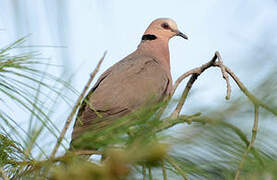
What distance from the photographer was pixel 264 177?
1.19 m

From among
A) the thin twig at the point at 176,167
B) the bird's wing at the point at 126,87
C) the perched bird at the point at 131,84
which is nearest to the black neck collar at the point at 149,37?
the perched bird at the point at 131,84

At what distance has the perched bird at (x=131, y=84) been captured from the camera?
3.44 meters

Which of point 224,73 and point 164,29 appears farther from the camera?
point 164,29

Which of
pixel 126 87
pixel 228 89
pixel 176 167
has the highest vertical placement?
pixel 228 89

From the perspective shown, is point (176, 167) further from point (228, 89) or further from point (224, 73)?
point (224, 73)

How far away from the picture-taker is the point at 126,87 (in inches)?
148

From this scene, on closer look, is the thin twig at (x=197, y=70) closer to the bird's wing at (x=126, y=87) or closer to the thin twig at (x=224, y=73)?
the thin twig at (x=224, y=73)

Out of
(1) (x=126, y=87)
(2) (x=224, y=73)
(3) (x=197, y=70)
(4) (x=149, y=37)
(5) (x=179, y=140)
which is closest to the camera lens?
(5) (x=179, y=140)

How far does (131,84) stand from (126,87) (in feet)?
0.21

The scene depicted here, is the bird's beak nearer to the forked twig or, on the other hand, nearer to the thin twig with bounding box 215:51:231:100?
the forked twig

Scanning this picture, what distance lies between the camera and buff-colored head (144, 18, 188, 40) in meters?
4.90

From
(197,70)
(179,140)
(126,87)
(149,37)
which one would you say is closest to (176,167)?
(179,140)

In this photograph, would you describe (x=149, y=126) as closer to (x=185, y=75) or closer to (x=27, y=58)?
(x=27, y=58)

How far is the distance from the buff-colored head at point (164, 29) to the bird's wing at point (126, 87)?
796 millimetres
